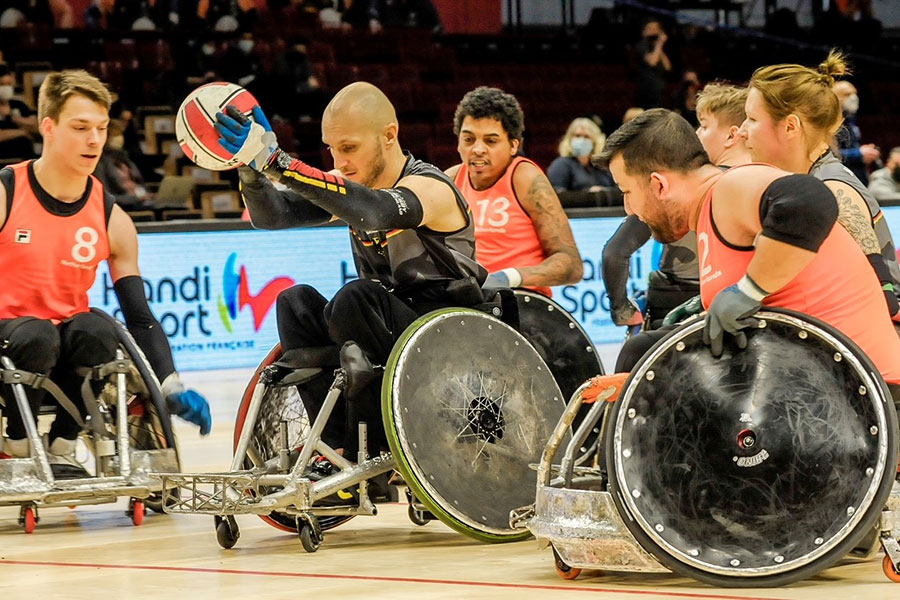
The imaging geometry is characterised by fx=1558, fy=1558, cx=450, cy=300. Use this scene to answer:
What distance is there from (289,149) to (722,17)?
9.21m

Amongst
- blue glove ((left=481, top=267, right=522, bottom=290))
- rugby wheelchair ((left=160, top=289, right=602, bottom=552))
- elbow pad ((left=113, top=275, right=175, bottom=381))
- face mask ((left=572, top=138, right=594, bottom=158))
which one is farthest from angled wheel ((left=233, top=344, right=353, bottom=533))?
face mask ((left=572, top=138, right=594, bottom=158))

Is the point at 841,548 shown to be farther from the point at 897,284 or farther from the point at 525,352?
the point at 525,352

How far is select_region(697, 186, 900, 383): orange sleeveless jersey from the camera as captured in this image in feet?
13.7

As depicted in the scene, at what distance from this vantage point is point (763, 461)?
3953 millimetres

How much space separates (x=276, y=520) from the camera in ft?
17.9

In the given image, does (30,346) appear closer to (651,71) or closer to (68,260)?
(68,260)

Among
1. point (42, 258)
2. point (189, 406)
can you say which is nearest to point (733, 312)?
point (189, 406)

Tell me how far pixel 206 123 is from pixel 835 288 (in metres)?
1.86

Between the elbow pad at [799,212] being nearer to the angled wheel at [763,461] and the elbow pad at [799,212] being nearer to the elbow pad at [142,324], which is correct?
the angled wheel at [763,461]

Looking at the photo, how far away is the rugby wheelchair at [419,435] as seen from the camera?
193 inches

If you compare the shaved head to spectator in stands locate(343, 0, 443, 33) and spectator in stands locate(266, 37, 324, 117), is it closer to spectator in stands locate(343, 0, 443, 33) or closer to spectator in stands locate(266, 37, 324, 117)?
spectator in stands locate(266, 37, 324, 117)

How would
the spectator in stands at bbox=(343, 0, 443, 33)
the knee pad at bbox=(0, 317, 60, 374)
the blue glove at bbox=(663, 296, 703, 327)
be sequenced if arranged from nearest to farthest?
the blue glove at bbox=(663, 296, 703, 327)
the knee pad at bbox=(0, 317, 60, 374)
the spectator in stands at bbox=(343, 0, 443, 33)

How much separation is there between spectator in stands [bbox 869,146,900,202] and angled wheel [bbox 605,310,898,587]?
33.7 feet

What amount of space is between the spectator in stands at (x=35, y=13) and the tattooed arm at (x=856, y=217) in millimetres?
12891
